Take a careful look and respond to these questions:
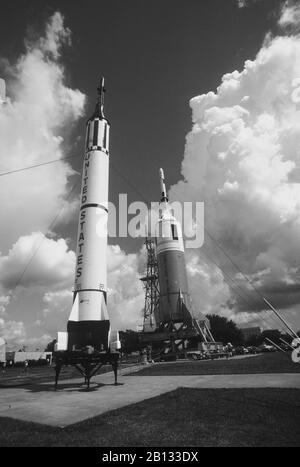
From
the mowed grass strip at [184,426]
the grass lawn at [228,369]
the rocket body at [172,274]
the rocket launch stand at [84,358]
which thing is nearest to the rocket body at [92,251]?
the rocket launch stand at [84,358]

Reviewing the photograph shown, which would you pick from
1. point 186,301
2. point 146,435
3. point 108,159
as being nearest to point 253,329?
point 186,301

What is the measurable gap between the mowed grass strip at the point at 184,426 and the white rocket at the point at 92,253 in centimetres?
757

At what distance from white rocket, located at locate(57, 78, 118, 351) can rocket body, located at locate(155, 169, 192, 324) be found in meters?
23.6

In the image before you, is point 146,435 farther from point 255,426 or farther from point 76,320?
point 76,320

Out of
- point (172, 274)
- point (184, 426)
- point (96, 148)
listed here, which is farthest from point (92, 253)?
point (172, 274)

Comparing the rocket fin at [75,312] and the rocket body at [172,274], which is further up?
the rocket body at [172,274]

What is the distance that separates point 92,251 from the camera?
18.6 metres

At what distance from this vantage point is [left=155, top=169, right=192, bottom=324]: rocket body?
4194cm

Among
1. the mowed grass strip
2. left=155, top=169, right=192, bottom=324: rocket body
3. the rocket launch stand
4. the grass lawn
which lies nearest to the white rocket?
the rocket launch stand

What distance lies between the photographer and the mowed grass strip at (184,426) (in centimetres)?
614

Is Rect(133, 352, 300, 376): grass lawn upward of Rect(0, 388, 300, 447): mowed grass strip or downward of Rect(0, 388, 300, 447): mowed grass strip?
downward

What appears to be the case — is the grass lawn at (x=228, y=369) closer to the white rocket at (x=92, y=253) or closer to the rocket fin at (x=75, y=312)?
the white rocket at (x=92, y=253)

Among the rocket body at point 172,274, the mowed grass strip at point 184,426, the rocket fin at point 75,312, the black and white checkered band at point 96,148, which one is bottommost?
the mowed grass strip at point 184,426

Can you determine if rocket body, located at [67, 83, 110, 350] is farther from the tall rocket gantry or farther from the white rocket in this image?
the tall rocket gantry
